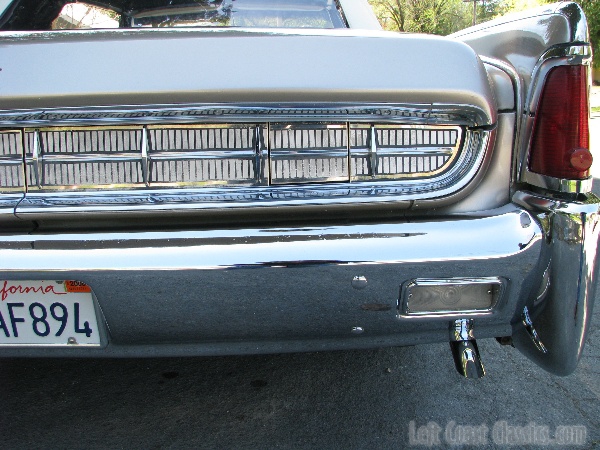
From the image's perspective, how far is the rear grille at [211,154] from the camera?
60.3 inches

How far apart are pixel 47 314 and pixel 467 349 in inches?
50.0

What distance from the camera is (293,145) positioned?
5.09 feet

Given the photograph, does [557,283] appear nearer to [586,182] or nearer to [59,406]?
[586,182]

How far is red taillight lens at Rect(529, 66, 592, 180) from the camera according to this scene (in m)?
1.52

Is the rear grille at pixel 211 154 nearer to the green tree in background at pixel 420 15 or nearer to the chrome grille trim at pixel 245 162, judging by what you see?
the chrome grille trim at pixel 245 162

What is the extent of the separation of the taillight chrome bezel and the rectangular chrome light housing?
337 mm

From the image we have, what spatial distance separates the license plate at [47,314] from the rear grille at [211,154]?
0.96ft

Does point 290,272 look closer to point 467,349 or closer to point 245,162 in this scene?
point 245,162

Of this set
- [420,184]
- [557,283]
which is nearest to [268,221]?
[420,184]

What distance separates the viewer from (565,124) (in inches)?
60.7

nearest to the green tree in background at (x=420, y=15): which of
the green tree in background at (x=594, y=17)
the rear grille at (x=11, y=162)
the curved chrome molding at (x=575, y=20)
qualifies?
the green tree in background at (x=594, y=17)

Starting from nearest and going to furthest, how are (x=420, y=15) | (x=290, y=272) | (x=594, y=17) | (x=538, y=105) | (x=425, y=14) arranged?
(x=290, y=272)
(x=538, y=105)
(x=594, y=17)
(x=425, y=14)
(x=420, y=15)

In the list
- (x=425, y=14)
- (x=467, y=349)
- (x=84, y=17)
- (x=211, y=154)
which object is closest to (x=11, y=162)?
(x=211, y=154)

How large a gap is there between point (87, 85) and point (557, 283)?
1.44 metres
